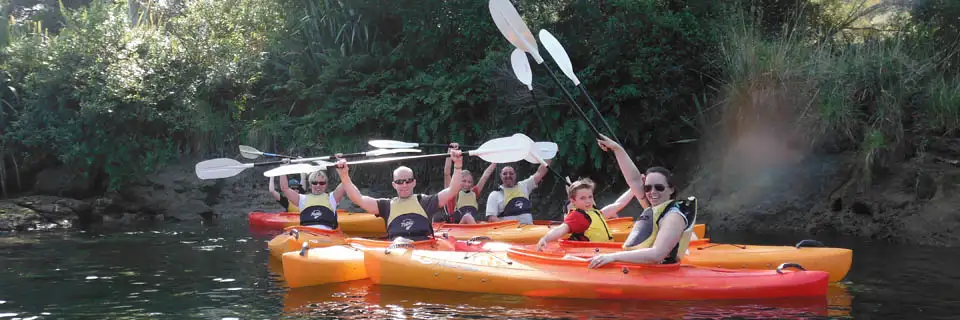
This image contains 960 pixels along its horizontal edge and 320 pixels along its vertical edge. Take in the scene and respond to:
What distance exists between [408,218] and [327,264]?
860 millimetres

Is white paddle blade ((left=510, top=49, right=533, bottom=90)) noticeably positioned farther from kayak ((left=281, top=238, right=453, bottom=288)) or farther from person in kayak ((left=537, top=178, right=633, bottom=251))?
kayak ((left=281, top=238, right=453, bottom=288))

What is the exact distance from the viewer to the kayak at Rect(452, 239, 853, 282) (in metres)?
6.72

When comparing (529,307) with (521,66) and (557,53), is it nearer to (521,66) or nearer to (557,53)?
(557,53)

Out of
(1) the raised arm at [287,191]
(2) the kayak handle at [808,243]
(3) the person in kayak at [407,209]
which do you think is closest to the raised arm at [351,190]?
(3) the person in kayak at [407,209]

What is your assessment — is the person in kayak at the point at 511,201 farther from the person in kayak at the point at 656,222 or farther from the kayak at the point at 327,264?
the person in kayak at the point at 656,222

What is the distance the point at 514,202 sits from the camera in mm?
10141

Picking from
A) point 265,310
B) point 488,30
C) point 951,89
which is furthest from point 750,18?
point 265,310

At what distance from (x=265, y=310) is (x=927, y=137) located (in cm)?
805

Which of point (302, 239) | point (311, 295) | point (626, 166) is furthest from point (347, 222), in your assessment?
point (626, 166)

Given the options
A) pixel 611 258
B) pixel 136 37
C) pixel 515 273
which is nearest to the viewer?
pixel 611 258

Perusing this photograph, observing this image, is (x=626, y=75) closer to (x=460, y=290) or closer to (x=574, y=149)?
(x=574, y=149)

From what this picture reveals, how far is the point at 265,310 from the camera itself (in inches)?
238

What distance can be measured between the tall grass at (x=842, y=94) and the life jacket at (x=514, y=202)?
3.40m

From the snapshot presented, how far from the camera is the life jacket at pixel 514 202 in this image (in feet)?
33.3
